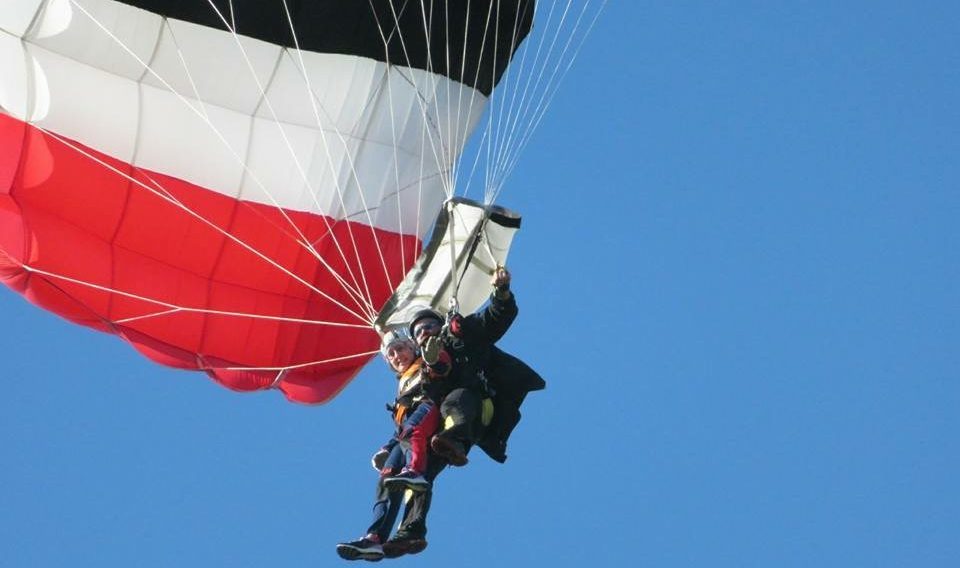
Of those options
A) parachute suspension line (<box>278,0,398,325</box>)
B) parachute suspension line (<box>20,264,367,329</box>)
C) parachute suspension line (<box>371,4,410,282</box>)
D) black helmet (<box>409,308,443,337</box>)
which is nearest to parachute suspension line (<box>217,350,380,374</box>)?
parachute suspension line (<box>20,264,367,329</box>)

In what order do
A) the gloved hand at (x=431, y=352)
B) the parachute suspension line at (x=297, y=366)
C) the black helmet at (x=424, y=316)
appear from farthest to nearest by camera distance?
the parachute suspension line at (x=297, y=366) < the black helmet at (x=424, y=316) < the gloved hand at (x=431, y=352)

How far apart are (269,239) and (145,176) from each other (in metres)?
0.77

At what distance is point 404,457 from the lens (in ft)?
32.3

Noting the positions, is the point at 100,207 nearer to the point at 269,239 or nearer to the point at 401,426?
the point at 269,239

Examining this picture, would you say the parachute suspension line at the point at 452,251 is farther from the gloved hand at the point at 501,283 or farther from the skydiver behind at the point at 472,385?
the gloved hand at the point at 501,283

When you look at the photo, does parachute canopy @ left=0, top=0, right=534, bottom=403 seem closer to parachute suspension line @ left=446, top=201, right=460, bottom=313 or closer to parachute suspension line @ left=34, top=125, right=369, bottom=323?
parachute suspension line @ left=34, top=125, right=369, bottom=323

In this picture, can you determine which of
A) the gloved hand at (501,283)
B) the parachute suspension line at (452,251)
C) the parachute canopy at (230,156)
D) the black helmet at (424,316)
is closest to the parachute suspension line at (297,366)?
the parachute canopy at (230,156)

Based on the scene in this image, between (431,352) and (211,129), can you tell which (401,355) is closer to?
(431,352)

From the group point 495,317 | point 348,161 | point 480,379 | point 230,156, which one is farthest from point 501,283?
point 230,156

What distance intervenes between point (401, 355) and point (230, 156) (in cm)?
217

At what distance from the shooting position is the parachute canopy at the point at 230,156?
11328mm

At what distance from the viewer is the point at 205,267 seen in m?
11.9

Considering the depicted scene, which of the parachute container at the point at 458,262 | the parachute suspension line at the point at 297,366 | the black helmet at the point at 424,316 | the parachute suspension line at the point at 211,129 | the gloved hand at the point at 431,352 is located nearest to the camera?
the gloved hand at the point at 431,352

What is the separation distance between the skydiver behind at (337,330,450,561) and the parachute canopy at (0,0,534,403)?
1.45m
